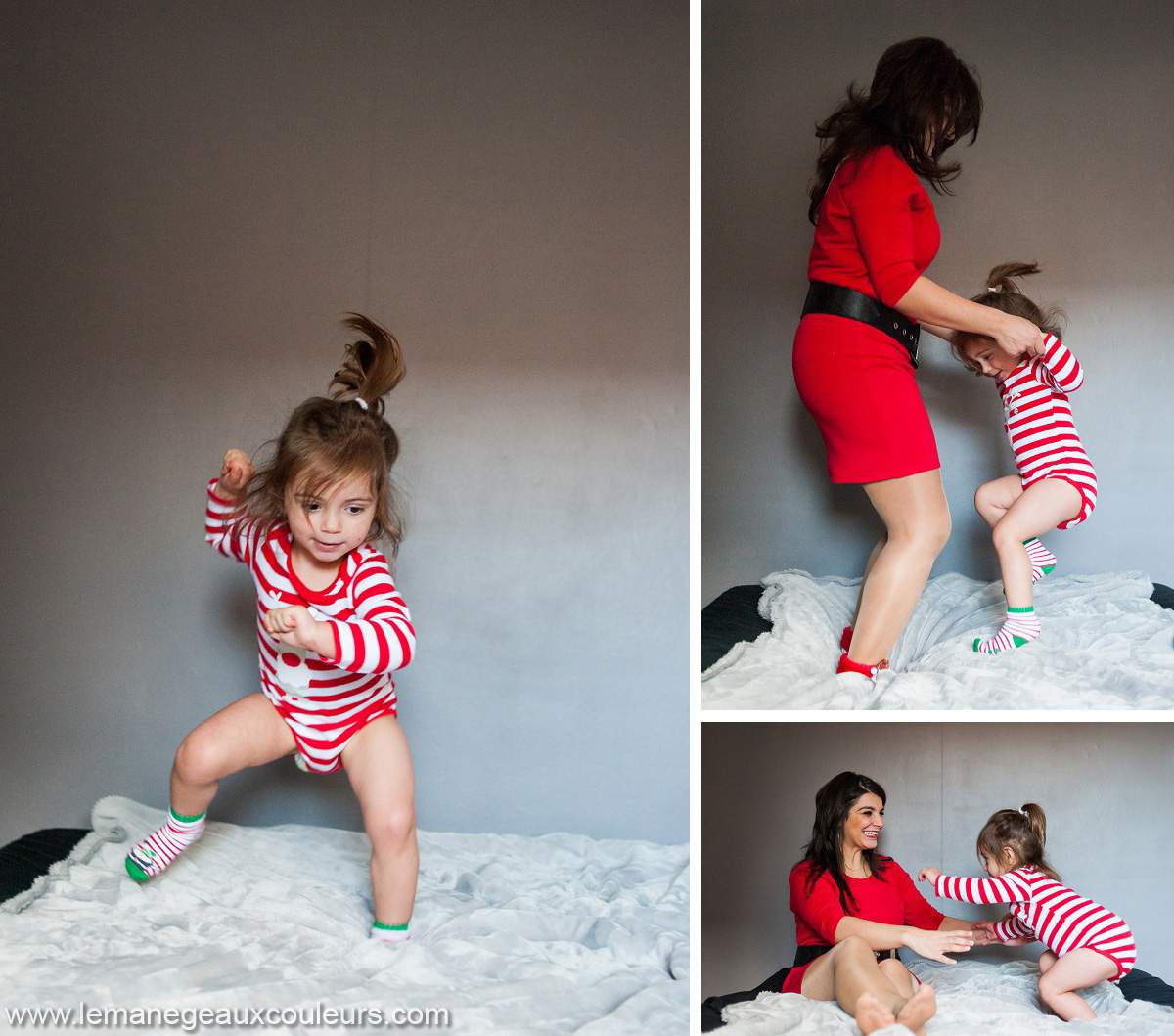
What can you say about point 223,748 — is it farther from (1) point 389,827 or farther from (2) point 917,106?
(2) point 917,106

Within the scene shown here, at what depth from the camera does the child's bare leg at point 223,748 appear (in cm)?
174

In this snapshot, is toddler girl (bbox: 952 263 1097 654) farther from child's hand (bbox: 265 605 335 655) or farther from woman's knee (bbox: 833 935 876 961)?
child's hand (bbox: 265 605 335 655)

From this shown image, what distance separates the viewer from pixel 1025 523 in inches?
59.1

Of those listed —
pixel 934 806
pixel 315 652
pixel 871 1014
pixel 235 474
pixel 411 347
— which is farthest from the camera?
pixel 411 347

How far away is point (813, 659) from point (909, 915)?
55 centimetres

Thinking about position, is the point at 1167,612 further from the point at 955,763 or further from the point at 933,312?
the point at 933,312

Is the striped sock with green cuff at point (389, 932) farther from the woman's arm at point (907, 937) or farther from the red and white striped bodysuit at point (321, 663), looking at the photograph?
the woman's arm at point (907, 937)

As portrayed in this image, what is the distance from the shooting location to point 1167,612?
1693 millimetres

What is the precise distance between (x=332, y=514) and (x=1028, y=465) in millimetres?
1065

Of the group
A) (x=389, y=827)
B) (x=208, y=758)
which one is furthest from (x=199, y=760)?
(x=389, y=827)

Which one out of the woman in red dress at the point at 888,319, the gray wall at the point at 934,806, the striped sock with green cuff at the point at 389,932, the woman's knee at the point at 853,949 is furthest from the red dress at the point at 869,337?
the striped sock with green cuff at the point at 389,932

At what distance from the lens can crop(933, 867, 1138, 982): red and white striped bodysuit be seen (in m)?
1.52

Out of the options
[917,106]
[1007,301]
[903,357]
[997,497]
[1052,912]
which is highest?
[917,106]

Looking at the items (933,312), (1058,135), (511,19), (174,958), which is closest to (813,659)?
(933,312)
